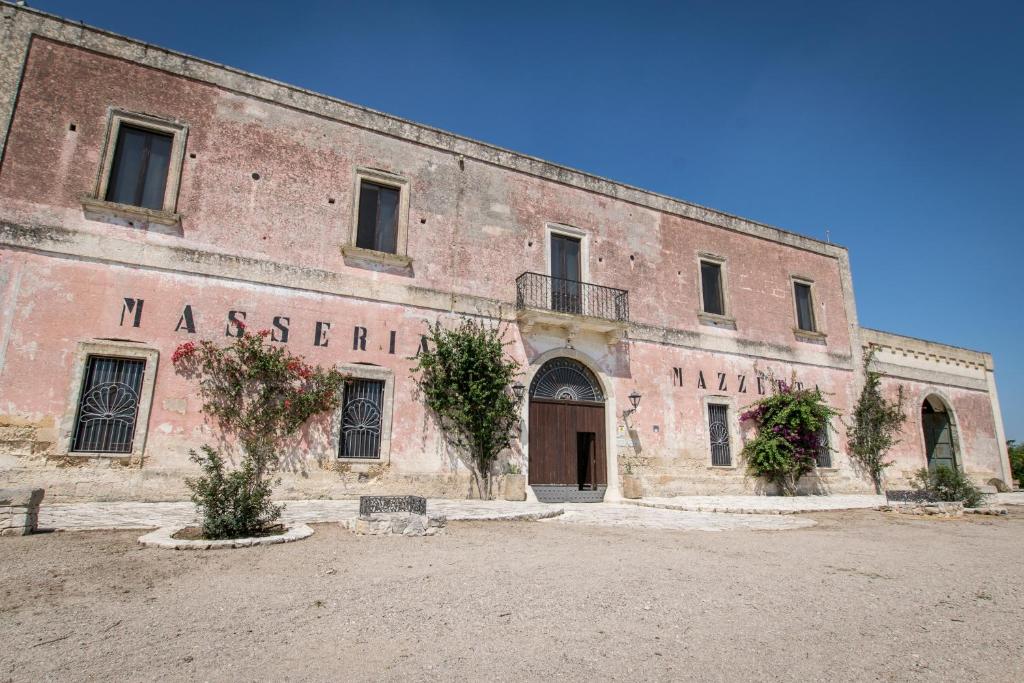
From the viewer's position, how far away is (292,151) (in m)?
11.3

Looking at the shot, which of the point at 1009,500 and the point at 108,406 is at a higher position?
the point at 108,406

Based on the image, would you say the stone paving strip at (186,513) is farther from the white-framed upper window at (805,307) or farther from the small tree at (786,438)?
the white-framed upper window at (805,307)

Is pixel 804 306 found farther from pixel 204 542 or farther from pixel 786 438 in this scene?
pixel 204 542

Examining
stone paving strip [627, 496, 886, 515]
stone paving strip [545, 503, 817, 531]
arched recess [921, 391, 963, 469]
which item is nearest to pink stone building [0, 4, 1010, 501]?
stone paving strip [627, 496, 886, 515]

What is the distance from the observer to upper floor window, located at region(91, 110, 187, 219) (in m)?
9.87

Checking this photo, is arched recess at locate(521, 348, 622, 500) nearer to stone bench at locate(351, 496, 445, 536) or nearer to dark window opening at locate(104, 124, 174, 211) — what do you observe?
stone bench at locate(351, 496, 445, 536)

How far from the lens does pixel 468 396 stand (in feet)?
38.0

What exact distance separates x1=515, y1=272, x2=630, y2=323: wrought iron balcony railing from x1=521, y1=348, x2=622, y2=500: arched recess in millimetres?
1016

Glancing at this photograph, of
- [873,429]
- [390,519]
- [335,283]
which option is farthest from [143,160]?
[873,429]

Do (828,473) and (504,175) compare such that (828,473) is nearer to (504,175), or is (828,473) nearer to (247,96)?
(504,175)

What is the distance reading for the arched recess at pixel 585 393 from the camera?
12.6 meters

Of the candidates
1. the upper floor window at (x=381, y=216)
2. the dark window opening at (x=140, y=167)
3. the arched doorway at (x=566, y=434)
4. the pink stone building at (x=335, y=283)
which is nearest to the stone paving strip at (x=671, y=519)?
the arched doorway at (x=566, y=434)

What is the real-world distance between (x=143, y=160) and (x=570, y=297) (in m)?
8.68

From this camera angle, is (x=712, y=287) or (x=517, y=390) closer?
(x=517, y=390)
